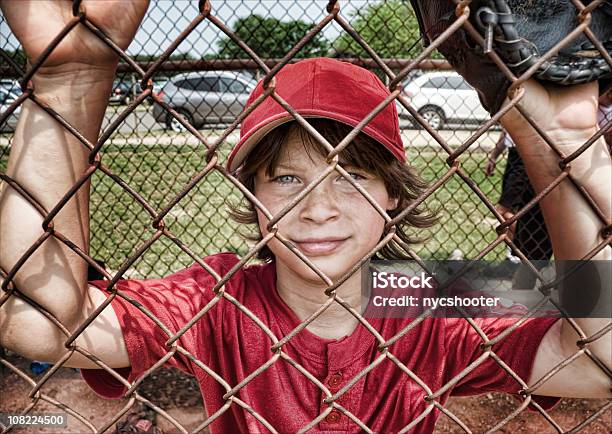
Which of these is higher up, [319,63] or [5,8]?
[5,8]

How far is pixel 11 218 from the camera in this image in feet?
3.13

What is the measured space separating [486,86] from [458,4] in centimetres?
21

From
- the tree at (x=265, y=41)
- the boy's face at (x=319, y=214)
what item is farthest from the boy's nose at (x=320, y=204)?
the tree at (x=265, y=41)

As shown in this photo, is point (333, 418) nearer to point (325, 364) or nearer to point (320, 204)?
point (325, 364)

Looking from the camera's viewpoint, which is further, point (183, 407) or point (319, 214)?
point (183, 407)

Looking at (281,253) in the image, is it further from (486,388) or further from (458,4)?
(458,4)

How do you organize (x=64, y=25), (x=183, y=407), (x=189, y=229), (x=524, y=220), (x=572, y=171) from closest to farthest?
(x=64, y=25)
(x=572, y=171)
(x=183, y=407)
(x=524, y=220)
(x=189, y=229)

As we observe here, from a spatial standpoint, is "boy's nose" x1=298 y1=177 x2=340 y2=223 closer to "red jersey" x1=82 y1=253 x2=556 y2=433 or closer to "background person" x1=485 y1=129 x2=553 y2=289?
"red jersey" x1=82 y1=253 x2=556 y2=433

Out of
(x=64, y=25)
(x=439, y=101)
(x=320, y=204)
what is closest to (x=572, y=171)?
(x=320, y=204)

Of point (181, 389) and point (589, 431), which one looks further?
point (181, 389)

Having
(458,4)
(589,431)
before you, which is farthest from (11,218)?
(589,431)

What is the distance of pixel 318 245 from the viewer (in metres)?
1.28

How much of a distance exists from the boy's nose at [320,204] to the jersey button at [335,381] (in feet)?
1.37

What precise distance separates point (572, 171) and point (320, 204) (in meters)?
0.52
